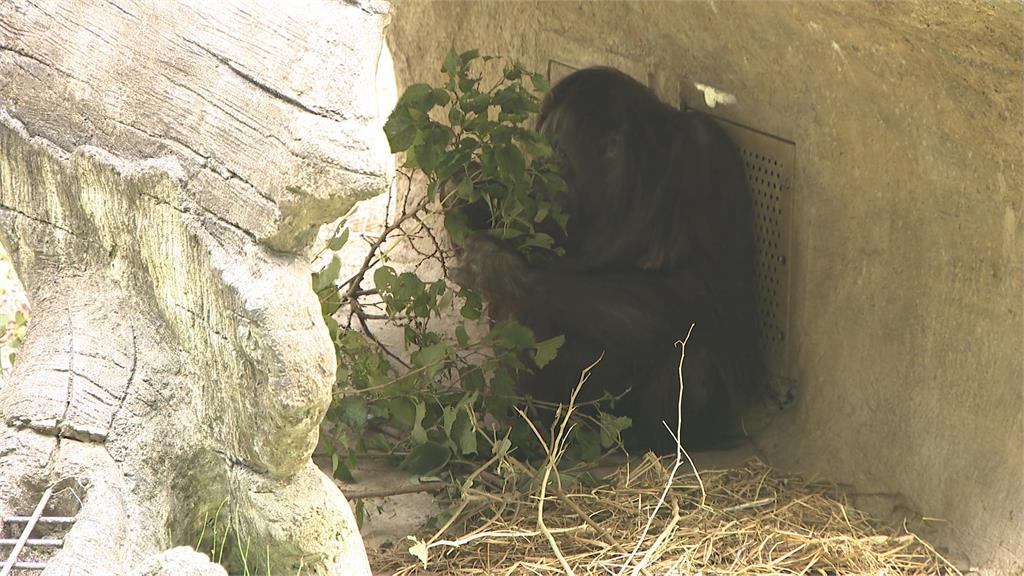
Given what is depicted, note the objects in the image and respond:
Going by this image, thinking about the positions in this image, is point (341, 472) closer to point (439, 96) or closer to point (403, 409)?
point (403, 409)

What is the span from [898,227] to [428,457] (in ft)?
3.13

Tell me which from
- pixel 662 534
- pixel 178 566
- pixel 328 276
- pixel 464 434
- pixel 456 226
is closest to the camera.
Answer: pixel 178 566

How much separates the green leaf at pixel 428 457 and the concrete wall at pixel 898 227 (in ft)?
2.23

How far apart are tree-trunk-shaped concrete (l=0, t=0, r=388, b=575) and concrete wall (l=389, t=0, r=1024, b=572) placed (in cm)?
85

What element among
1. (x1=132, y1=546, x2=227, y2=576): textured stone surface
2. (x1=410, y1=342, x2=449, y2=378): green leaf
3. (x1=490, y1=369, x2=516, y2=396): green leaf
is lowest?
(x1=490, y1=369, x2=516, y2=396): green leaf

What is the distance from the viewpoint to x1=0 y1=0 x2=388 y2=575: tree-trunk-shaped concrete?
131 centimetres

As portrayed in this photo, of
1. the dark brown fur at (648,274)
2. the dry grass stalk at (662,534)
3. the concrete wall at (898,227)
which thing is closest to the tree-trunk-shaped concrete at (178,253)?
the dry grass stalk at (662,534)

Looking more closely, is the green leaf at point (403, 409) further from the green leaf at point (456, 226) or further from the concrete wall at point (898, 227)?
the concrete wall at point (898, 227)

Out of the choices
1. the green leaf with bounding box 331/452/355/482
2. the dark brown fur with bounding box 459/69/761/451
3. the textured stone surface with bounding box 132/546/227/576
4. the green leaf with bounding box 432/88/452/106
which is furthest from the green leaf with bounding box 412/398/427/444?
the textured stone surface with bounding box 132/546/227/576

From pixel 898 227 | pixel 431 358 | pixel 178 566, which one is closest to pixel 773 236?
pixel 898 227

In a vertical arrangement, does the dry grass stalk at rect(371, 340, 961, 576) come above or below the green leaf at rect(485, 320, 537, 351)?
below

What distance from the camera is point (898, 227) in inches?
91.4

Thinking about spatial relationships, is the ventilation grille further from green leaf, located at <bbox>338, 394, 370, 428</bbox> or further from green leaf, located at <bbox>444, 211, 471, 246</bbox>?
green leaf, located at <bbox>338, 394, 370, 428</bbox>

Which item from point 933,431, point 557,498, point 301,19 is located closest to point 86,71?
point 301,19
